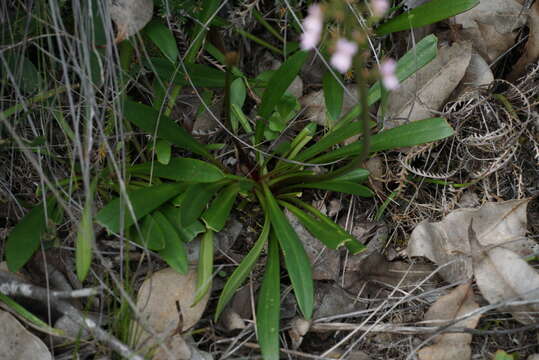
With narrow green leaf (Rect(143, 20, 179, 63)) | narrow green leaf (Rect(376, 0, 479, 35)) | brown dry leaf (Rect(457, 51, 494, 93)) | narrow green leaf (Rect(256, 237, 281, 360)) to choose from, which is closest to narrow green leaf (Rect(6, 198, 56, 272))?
narrow green leaf (Rect(143, 20, 179, 63))

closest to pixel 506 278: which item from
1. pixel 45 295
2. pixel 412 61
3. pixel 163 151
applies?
pixel 412 61

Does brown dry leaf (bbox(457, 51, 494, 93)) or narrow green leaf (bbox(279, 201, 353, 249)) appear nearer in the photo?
narrow green leaf (bbox(279, 201, 353, 249))

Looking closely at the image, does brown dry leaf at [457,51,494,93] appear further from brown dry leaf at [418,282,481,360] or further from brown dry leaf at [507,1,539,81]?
brown dry leaf at [418,282,481,360]

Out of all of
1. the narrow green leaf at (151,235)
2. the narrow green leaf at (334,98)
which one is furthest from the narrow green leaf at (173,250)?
the narrow green leaf at (334,98)

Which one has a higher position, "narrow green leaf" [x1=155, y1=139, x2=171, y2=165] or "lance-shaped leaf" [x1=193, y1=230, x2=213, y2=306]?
"narrow green leaf" [x1=155, y1=139, x2=171, y2=165]

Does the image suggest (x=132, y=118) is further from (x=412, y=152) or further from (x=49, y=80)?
(x=412, y=152)

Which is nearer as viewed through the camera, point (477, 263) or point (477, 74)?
point (477, 263)

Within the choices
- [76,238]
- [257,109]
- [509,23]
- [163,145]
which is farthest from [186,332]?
[509,23]

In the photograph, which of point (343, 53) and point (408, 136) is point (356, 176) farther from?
point (343, 53)
